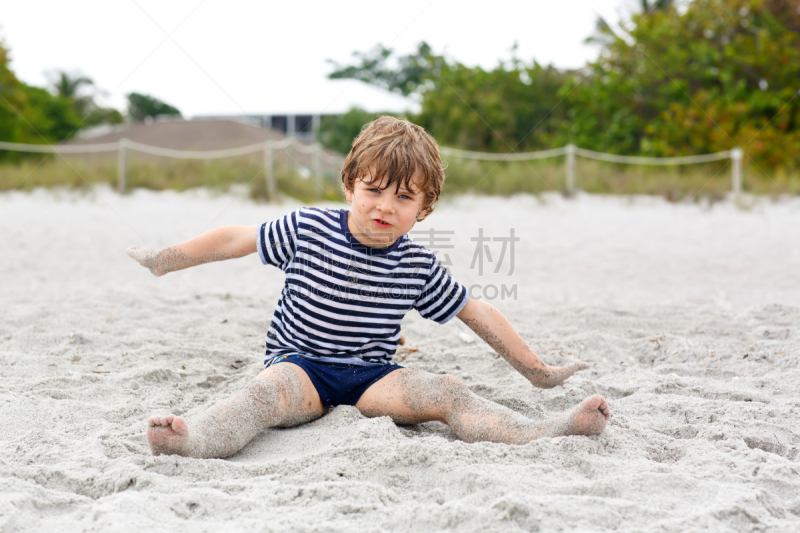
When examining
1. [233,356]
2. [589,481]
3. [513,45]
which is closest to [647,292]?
[233,356]

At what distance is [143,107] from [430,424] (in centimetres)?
3151

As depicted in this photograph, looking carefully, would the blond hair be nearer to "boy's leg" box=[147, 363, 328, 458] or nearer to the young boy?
the young boy

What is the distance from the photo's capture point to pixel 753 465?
5.22 feet

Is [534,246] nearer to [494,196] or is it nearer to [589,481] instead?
[494,196]

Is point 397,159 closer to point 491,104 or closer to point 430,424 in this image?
point 430,424

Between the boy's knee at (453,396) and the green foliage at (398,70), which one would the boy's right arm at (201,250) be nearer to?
the boy's knee at (453,396)

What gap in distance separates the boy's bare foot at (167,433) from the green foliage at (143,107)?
30.4 meters

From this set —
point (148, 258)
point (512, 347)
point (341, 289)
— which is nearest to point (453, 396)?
point (512, 347)

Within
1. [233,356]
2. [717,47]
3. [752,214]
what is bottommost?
[233,356]

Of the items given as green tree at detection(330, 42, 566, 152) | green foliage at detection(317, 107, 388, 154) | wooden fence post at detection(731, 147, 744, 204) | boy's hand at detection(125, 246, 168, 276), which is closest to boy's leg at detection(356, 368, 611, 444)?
boy's hand at detection(125, 246, 168, 276)

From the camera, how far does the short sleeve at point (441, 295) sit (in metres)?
2.10

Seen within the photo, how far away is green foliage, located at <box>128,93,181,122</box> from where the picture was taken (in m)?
29.2

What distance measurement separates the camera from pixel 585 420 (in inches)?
68.1

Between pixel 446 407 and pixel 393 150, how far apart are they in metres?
0.77
